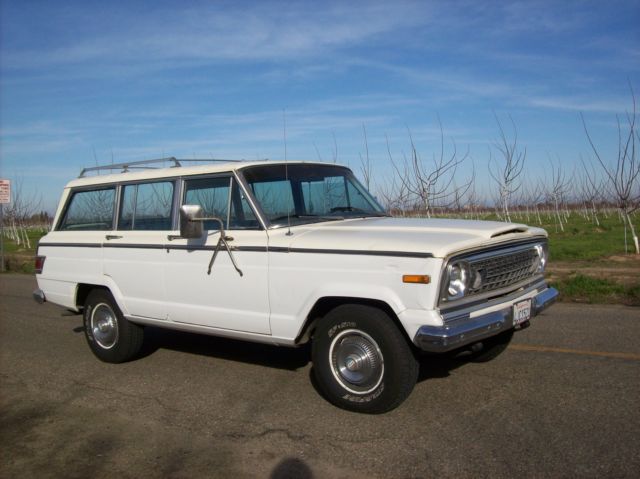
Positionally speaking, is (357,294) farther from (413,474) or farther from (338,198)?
(338,198)

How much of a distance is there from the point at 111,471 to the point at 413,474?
187 centimetres

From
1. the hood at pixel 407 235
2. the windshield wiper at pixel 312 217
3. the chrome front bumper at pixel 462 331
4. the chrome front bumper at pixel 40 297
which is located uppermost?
the windshield wiper at pixel 312 217

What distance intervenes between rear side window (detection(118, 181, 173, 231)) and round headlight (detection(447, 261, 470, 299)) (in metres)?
2.89

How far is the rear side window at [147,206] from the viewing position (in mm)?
5949

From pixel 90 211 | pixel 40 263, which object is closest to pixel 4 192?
pixel 40 263

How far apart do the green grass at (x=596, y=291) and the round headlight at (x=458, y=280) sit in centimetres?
560

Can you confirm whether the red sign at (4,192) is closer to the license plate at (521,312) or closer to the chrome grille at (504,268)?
the chrome grille at (504,268)

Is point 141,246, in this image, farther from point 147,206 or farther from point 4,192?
point 4,192

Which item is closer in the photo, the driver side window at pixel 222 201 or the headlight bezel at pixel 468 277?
the headlight bezel at pixel 468 277

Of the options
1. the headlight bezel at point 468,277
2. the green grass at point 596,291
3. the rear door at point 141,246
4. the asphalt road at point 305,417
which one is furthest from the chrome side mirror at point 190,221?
the green grass at point 596,291

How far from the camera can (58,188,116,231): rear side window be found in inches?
259

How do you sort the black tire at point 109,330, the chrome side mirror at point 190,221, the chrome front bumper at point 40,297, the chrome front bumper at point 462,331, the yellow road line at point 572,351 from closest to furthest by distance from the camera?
1. the chrome front bumper at point 462,331
2. the chrome side mirror at point 190,221
3. the yellow road line at point 572,351
4. the black tire at point 109,330
5. the chrome front bumper at point 40,297

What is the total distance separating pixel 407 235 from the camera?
4.51m

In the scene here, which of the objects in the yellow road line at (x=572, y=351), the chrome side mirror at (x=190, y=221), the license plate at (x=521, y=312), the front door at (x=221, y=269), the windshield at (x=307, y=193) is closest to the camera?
the license plate at (x=521, y=312)
